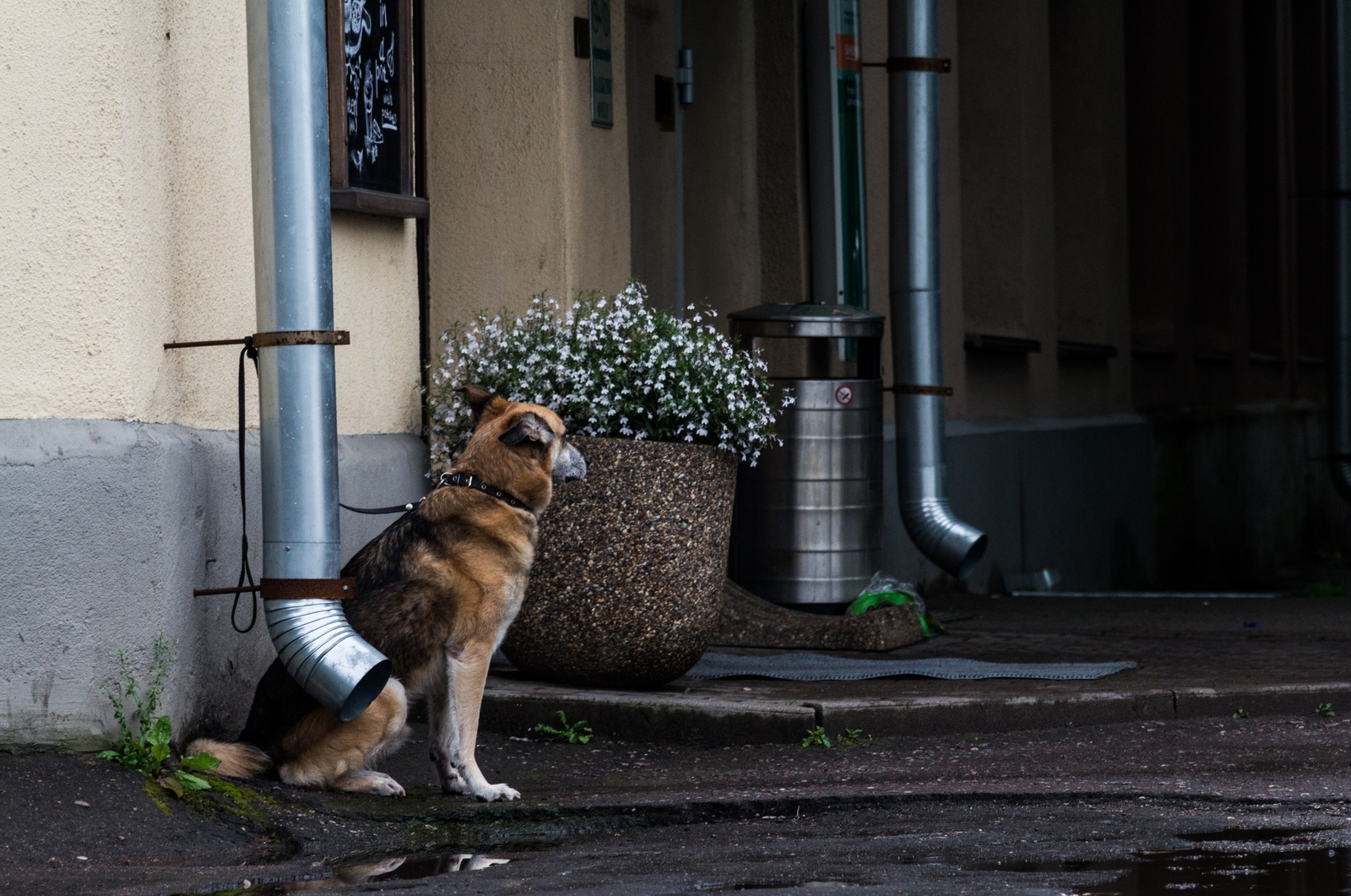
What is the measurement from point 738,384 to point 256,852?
2.65 meters

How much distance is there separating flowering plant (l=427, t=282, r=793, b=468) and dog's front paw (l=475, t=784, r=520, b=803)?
1561mm

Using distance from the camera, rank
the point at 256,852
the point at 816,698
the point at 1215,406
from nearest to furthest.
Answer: the point at 256,852 < the point at 816,698 < the point at 1215,406

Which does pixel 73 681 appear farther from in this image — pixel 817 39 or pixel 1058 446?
pixel 1058 446

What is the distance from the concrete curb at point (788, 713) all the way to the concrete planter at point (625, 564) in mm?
139

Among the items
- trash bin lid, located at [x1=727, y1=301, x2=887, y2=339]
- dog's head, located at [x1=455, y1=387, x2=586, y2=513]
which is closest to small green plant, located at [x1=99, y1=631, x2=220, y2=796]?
dog's head, located at [x1=455, y1=387, x2=586, y2=513]

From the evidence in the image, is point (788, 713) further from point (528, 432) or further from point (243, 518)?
point (243, 518)

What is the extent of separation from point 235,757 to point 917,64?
566 cm

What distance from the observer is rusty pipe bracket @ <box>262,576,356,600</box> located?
525 centimetres

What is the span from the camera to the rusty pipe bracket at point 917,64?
9484 mm

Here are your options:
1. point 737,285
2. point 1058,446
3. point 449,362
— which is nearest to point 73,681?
point 449,362

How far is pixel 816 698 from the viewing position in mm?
6523

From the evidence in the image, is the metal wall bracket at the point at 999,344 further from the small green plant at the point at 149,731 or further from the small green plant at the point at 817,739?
the small green plant at the point at 149,731

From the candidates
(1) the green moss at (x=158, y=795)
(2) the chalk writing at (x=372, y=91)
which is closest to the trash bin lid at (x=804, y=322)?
(2) the chalk writing at (x=372, y=91)

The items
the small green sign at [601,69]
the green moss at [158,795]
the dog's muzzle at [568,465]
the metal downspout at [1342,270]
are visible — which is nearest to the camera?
the green moss at [158,795]
